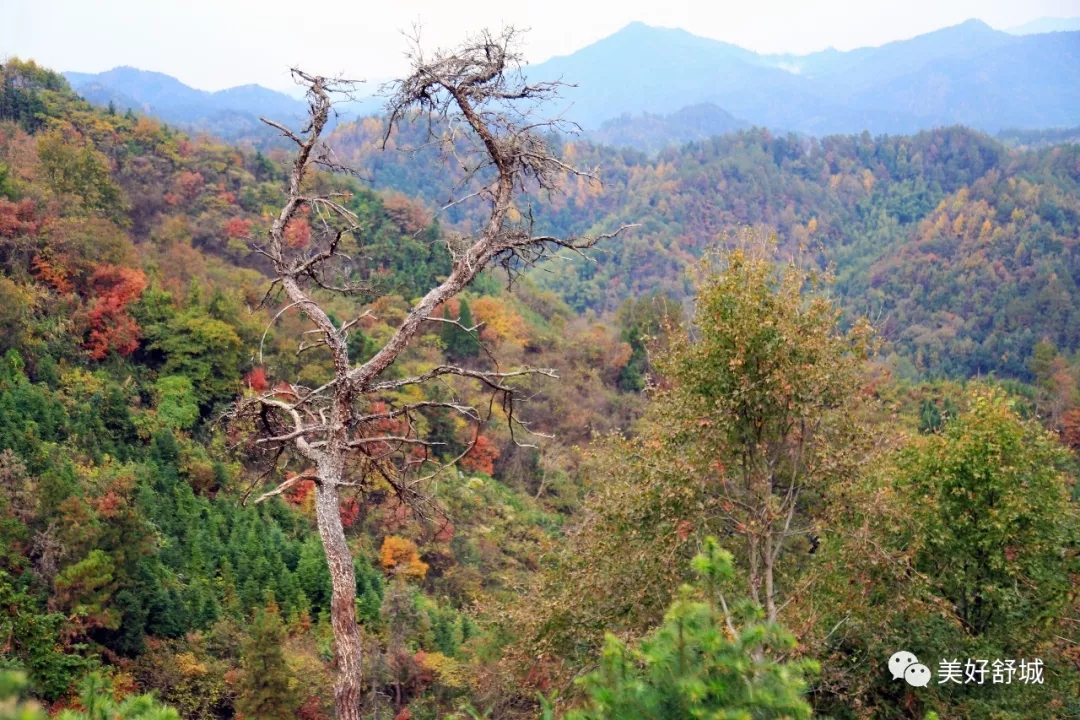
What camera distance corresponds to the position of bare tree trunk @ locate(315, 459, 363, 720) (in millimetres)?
3680

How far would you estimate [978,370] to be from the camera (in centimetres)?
6022

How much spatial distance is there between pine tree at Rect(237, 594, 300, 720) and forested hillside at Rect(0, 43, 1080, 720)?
4cm

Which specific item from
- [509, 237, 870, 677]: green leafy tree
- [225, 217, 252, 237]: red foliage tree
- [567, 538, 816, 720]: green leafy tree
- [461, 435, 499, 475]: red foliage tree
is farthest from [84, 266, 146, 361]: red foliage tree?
[567, 538, 816, 720]: green leafy tree

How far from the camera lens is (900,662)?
6.80 metres

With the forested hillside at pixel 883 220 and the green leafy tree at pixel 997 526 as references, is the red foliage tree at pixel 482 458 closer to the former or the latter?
the green leafy tree at pixel 997 526

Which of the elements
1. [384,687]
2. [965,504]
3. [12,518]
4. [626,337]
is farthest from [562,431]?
[965,504]

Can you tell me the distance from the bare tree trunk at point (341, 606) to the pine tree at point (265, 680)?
6.88 meters

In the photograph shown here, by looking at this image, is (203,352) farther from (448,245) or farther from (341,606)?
(341,606)

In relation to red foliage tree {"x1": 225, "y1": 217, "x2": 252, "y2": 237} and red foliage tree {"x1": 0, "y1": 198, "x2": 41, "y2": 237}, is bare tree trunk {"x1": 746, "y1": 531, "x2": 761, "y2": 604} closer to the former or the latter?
red foliage tree {"x1": 0, "y1": 198, "x2": 41, "y2": 237}

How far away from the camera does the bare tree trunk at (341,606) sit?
368 cm

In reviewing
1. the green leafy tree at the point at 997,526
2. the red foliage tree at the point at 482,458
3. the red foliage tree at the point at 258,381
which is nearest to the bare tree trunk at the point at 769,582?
the green leafy tree at the point at 997,526

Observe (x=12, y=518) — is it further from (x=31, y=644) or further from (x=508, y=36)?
(x=508, y=36)

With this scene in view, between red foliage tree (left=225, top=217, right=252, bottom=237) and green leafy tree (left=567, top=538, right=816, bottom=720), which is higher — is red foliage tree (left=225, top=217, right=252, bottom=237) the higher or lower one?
the higher one

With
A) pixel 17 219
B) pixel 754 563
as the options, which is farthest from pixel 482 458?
pixel 754 563
